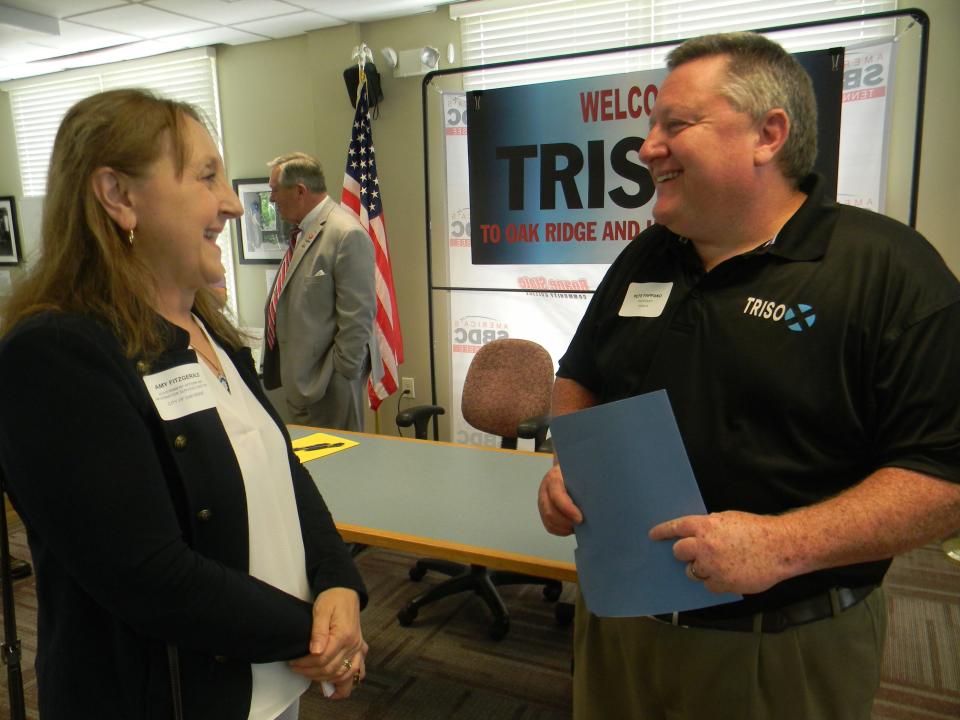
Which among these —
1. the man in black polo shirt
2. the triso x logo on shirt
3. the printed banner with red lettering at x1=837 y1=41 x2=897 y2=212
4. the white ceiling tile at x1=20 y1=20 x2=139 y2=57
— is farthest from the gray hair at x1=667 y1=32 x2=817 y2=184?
the white ceiling tile at x1=20 y1=20 x2=139 y2=57

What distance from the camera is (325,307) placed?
125 inches

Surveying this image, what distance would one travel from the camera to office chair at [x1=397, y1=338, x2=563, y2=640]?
2.76m

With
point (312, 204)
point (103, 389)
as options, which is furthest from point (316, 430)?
point (103, 389)

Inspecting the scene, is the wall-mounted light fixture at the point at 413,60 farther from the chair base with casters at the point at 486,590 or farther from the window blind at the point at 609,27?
the chair base with casters at the point at 486,590

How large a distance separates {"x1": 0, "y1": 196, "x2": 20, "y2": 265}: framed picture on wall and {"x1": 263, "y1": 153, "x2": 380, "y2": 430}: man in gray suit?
371cm

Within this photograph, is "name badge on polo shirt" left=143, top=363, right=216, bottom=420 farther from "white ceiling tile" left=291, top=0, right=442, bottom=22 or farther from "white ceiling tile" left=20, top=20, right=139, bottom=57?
"white ceiling tile" left=20, top=20, right=139, bottom=57

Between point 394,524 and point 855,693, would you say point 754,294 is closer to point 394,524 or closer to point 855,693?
point 855,693

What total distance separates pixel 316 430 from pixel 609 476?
1.84 meters

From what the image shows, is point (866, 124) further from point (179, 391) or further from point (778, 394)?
point (179, 391)

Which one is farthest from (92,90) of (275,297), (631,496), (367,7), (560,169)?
(631,496)

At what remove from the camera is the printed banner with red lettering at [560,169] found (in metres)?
3.53

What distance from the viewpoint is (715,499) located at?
3.49 feet

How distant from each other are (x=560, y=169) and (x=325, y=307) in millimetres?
1475

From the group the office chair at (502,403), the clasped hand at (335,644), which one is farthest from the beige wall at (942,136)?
the clasped hand at (335,644)
